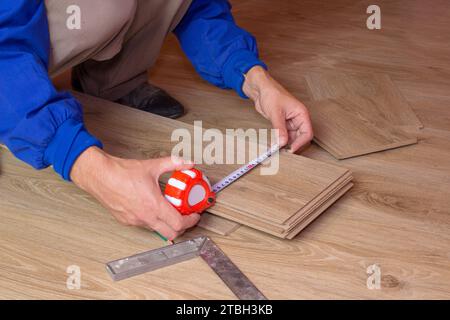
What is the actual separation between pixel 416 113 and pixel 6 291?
1.61 meters

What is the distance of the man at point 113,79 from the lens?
160 centimetres

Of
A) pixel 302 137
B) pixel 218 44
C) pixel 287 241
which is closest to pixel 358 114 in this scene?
pixel 302 137

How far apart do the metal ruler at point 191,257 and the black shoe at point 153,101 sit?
785 mm

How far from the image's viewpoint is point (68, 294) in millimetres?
1573

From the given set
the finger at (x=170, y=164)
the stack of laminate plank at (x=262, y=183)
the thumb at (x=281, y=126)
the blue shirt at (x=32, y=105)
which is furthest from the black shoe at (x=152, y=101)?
the finger at (x=170, y=164)

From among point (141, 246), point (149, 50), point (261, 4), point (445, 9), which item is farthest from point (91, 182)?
point (445, 9)

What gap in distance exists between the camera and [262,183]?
1.86m

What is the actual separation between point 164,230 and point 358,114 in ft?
3.42

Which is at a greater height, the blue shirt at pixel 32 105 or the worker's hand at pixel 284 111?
the blue shirt at pixel 32 105

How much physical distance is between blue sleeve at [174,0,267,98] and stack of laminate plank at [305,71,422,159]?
0.33 meters

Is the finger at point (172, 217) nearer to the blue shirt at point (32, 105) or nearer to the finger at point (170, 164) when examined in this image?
the finger at point (170, 164)

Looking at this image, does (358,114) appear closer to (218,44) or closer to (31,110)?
(218,44)

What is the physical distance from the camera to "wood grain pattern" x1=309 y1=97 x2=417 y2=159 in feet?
7.14

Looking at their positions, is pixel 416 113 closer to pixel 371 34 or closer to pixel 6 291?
pixel 371 34
